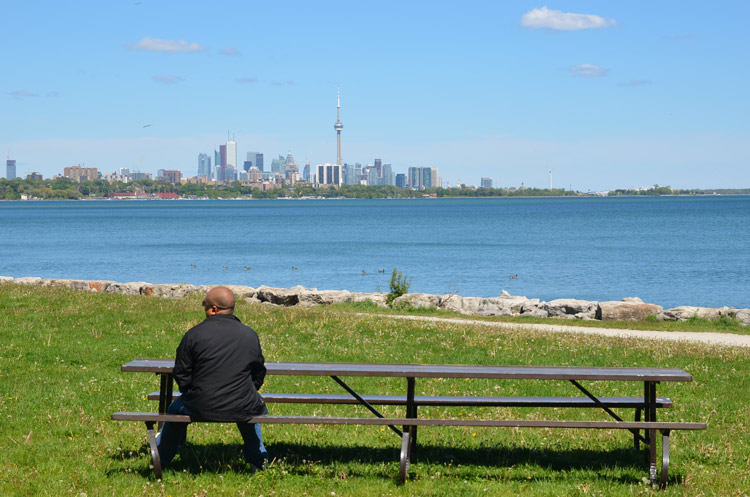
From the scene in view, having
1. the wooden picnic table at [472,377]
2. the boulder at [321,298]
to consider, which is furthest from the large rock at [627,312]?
the wooden picnic table at [472,377]

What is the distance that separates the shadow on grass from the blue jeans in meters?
0.11

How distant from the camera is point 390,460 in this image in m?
7.65

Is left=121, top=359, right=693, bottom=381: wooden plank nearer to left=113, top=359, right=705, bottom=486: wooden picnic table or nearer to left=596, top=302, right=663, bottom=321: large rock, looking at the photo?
left=113, top=359, right=705, bottom=486: wooden picnic table

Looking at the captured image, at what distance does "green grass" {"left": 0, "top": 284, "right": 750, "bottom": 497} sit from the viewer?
6871 millimetres

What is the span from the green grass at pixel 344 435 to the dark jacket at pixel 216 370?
0.66m

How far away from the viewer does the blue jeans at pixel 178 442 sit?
23.4 ft

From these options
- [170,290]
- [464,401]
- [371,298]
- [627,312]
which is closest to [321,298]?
[371,298]

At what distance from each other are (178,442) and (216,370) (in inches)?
37.7

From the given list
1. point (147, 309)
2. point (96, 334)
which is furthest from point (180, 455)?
point (147, 309)

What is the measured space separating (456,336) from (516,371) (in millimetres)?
7984

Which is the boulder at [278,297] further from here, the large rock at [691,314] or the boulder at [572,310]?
the large rock at [691,314]

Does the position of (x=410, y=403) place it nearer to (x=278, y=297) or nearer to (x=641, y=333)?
(x=641, y=333)

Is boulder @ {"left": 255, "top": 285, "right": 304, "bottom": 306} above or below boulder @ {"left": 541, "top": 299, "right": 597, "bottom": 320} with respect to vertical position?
above

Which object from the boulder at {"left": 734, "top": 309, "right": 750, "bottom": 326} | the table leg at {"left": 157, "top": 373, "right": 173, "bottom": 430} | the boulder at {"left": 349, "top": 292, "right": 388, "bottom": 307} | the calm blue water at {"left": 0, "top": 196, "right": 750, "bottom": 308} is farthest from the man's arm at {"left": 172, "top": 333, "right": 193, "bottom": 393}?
the calm blue water at {"left": 0, "top": 196, "right": 750, "bottom": 308}
